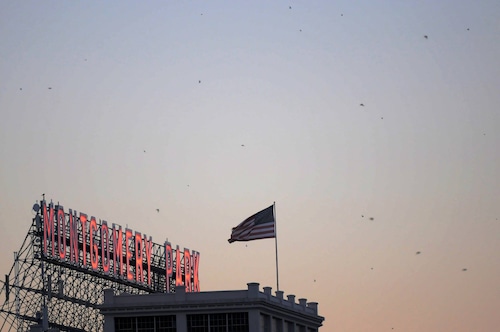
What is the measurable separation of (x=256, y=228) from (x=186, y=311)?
10097mm

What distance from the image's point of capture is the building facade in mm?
117438

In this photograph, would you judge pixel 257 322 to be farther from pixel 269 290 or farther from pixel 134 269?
pixel 134 269

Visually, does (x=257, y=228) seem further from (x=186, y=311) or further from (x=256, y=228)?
(x=186, y=311)

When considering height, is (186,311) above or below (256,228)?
below

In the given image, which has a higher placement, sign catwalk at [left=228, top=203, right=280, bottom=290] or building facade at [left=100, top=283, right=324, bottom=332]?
sign catwalk at [left=228, top=203, right=280, bottom=290]

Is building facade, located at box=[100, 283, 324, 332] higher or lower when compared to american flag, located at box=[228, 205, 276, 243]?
lower

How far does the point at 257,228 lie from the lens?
122 metres

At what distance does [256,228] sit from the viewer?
12206 centimetres

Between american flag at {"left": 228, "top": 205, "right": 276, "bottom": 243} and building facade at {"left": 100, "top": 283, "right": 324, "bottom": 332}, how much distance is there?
14.5 ft

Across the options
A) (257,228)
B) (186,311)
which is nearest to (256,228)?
(257,228)

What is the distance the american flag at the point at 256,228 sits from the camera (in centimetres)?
12069

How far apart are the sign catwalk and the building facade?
14.5ft

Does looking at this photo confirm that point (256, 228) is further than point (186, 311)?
Yes

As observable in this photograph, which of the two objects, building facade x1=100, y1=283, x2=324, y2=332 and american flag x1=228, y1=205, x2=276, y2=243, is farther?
american flag x1=228, y1=205, x2=276, y2=243
